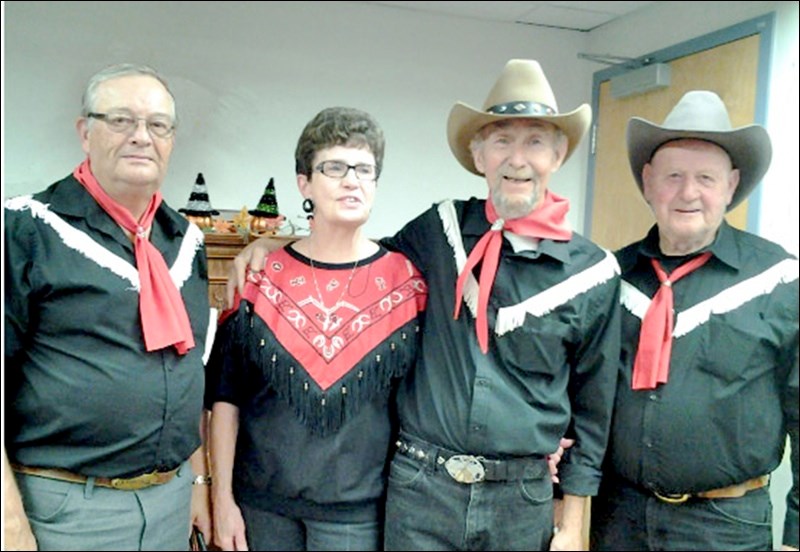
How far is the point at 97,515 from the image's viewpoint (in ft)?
3.43

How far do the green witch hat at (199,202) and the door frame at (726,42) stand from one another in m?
0.82

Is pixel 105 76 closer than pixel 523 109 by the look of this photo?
Yes

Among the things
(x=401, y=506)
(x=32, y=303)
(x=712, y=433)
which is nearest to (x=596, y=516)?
(x=712, y=433)

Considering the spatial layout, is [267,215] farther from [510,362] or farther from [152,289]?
[510,362]

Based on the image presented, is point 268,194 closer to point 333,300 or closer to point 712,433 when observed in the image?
point 333,300

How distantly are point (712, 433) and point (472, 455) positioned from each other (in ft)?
1.30

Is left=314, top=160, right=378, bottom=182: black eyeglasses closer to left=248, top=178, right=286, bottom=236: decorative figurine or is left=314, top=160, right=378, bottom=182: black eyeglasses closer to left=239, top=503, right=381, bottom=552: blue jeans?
left=248, top=178, right=286, bottom=236: decorative figurine

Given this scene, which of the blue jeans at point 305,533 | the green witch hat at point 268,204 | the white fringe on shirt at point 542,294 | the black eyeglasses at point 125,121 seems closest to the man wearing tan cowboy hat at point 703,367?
the white fringe on shirt at point 542,294

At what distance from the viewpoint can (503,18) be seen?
103 cm

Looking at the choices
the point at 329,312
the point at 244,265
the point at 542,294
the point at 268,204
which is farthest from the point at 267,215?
the point at 542,294

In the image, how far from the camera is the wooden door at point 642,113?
4.54ft

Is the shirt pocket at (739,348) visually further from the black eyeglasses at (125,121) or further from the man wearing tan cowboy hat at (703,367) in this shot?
the black eyeglasses at (125,121)

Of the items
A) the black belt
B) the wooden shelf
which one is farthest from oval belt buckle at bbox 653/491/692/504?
the wooden shelf

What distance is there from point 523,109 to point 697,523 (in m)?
0.74
